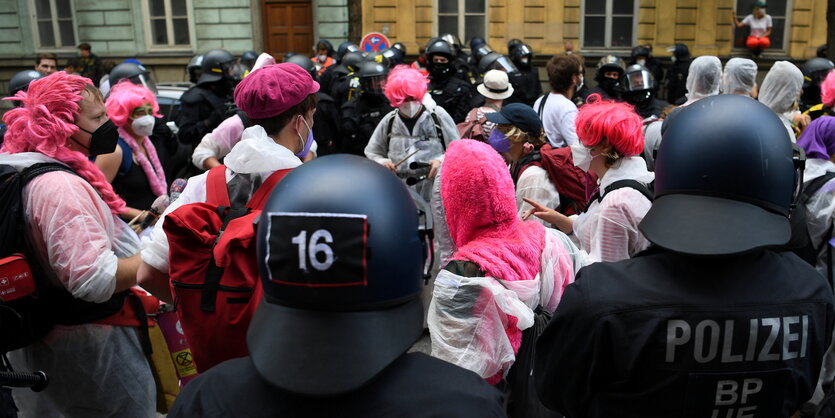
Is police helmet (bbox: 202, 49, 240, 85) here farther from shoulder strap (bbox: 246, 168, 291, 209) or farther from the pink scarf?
shoulder strap (bbox: 246, 168, 291, 209)

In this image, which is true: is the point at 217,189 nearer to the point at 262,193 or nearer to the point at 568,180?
the point at 262,193

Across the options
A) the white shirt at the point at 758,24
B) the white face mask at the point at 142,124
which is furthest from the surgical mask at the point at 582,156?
the white shirt at the point at 758,24

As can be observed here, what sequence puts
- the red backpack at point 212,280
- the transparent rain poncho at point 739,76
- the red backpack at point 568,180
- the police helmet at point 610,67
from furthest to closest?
1. the police helmet at point 610,67
2. the transparent rain poncho at point 739,76
3. the red backpack at point 568,180
4. the red backpack at point 212,280

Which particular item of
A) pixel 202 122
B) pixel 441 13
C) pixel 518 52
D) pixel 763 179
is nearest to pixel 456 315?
pixel 763 179

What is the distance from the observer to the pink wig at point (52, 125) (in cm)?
268

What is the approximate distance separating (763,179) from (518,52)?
1004 cm

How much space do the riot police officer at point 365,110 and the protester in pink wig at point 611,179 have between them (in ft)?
12.6

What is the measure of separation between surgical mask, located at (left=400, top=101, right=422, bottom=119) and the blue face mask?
1.09 meters

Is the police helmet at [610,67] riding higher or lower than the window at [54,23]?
lower

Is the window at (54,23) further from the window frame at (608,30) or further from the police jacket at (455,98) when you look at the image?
the police jacket at (455,98)

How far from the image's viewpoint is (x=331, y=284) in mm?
1164

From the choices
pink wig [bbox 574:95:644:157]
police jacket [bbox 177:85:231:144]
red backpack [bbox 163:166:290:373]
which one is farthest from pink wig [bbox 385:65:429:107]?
red backpack [bbox 163:166:290:373]

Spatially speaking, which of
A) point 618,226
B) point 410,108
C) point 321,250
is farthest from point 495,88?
point 321,250

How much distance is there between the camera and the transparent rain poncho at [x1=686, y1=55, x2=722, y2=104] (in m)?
5.23
